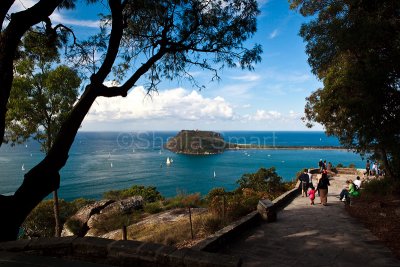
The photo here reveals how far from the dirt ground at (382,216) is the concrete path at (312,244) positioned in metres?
0.27

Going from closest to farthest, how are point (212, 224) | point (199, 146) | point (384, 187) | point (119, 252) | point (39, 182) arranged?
1. point (119, 252)
2. point (39, 182)
3. point (212, 224)
4. point (384, 187)
5. point (199, 146)

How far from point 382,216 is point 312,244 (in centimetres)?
467

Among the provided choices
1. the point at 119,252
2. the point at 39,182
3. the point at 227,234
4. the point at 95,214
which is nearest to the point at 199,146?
the point at 95,214

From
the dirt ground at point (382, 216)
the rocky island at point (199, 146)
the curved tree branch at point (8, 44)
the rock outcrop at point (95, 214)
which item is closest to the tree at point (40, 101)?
the rock outcrop at point (95, 214)

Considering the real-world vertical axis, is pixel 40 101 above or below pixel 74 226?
above

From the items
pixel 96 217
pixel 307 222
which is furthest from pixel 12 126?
pixel 307 222

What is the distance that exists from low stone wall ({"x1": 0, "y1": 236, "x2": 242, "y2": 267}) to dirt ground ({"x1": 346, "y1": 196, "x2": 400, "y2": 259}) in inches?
212

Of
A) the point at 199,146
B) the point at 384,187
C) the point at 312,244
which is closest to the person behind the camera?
the point at 312,244

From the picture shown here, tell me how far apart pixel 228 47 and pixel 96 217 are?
17.7 metres

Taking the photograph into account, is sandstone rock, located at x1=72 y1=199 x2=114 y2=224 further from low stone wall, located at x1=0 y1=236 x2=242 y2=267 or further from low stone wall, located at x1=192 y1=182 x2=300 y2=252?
low stone wall, located at x1=0 y1=236 x2=242 y2=267

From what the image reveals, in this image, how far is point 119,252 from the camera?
4988mm

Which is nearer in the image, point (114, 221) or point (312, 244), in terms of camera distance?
point (312, 244)

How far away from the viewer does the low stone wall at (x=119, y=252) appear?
449cm

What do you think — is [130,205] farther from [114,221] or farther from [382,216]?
[382,216]
